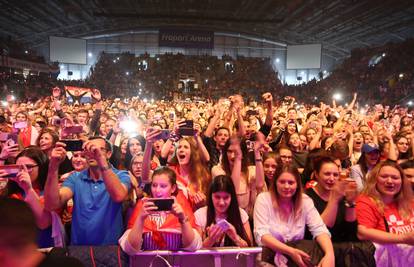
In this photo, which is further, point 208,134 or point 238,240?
point 208,134

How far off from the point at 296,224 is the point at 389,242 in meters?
0.69

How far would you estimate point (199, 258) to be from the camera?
2.82m

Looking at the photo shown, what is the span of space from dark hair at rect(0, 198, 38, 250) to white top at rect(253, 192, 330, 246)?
182cm

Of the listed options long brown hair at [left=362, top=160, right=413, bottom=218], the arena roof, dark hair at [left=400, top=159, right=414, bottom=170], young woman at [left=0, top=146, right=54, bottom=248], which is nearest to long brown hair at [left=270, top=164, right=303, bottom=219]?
long brown hair at [left=362, top=160, right=413, bottom=218]

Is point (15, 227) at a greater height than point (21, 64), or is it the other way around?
point (21, 64)

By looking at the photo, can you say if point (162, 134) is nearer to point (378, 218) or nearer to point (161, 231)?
point (161, 231)

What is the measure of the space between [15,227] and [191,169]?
2.83 meters

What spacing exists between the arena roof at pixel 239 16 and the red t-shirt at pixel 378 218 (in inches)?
746

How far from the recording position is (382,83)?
24219mm

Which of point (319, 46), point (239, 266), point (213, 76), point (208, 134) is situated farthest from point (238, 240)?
point (213, 76)

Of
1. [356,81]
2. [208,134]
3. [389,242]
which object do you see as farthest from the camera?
[356,81]

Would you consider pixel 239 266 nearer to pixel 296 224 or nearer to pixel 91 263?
pixel 296 224

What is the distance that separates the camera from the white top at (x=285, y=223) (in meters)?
2.95

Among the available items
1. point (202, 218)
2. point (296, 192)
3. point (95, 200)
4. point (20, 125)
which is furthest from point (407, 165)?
point (20, 125)
